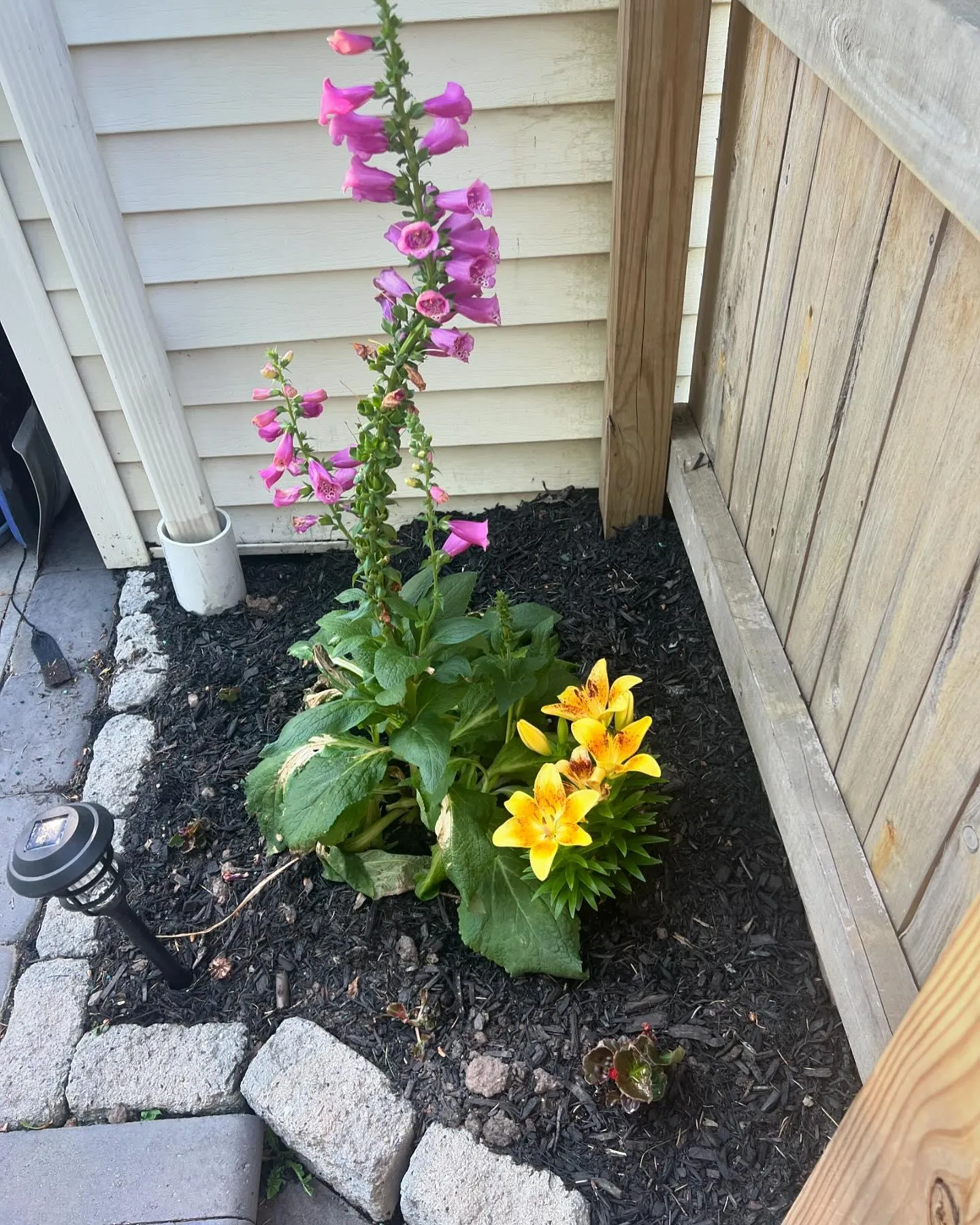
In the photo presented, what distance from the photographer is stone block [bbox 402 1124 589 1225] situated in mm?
1587

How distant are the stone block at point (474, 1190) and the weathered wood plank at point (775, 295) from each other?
149 centimetres

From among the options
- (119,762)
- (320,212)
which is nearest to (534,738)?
(119,762)

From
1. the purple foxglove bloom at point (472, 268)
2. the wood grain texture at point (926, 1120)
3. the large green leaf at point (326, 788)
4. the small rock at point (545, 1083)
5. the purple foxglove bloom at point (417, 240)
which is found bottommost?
the small rock at point (545, 1083)

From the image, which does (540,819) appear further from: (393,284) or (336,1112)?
(393,284)

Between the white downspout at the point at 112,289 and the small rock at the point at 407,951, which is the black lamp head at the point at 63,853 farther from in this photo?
the white downspout at the point at 112,289

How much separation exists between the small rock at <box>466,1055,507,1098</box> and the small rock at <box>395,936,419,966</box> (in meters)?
0.25

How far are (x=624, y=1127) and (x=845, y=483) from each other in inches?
49.6

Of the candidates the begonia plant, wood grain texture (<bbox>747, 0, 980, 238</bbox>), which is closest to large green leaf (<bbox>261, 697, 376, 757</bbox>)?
the begonia plant

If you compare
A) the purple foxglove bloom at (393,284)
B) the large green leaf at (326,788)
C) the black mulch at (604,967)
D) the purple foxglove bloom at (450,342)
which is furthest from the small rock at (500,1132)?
the purple foxglove bloom at (393,284)

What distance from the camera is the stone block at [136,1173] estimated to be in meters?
1.67

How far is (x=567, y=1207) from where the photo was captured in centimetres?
158

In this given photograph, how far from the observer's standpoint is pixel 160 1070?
185 centimetres

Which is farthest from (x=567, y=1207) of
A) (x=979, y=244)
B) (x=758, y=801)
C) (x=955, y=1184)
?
(x=979, y=244)

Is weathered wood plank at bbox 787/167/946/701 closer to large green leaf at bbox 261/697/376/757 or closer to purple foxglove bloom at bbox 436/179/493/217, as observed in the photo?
purple foxglove bloom at bbox 436/179/493/217
